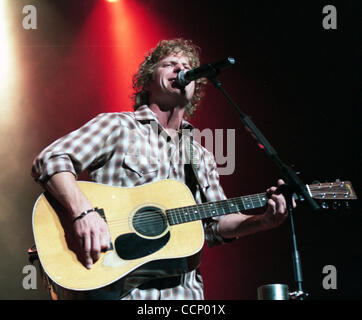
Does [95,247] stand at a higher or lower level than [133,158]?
lower

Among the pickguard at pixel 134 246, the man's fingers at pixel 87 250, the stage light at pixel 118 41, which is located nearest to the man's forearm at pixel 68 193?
the man's fingers at pixel 87 250

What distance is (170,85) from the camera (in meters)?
2.80

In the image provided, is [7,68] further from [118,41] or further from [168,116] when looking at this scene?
[168,116]

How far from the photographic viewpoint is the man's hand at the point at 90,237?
1.92 meters

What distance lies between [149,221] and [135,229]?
10 centimetres

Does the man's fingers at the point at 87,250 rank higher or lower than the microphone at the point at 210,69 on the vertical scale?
lower

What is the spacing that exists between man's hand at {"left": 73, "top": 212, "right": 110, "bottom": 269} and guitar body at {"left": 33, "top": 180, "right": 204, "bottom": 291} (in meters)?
0.03

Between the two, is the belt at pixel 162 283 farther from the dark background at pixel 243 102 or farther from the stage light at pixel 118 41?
the stage light at pixel 118 41

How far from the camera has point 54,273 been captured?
6.14 ft

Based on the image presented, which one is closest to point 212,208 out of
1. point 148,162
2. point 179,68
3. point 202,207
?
point 202,207

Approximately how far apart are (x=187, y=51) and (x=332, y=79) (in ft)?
4.19

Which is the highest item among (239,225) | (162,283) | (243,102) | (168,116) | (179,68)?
(179,68)

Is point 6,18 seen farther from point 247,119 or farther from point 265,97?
point 247,119

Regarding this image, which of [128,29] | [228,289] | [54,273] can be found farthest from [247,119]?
[128,29]
